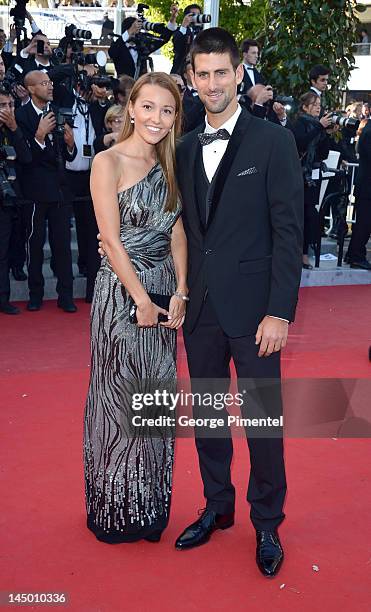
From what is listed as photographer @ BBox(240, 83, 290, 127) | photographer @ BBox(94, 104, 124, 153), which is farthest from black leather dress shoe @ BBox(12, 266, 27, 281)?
photographer @ BBox(240, 83, 290, 127)

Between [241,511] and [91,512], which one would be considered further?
[241,511]

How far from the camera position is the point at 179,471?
391cm

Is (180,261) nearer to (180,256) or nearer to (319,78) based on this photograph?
(180,256)

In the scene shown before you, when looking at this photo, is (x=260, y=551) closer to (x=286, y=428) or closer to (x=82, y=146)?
(x=286, y=428)

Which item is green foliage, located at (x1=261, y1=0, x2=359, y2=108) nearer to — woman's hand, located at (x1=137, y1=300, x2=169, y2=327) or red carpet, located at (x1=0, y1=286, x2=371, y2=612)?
red carpet, located at (x1=0, y1=286, x2=371, y2=612)

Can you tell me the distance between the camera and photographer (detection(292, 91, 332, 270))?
8297mm

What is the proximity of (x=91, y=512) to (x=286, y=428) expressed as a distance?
159 cm

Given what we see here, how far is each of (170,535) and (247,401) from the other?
674 millimetres

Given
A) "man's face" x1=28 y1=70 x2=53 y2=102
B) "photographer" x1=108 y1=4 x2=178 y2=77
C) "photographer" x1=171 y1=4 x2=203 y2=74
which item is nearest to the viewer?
"man's face" x1=28 y1=70 x2=53 y2=102

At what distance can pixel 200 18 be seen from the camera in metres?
9.54

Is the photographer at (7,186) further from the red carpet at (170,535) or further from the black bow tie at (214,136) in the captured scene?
the black bow tie at (214,136)

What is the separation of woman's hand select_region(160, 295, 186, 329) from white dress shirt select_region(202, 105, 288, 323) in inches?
18.5

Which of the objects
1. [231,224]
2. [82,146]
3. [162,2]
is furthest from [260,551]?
[162,2]

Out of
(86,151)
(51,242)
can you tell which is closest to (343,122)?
(86,151)
